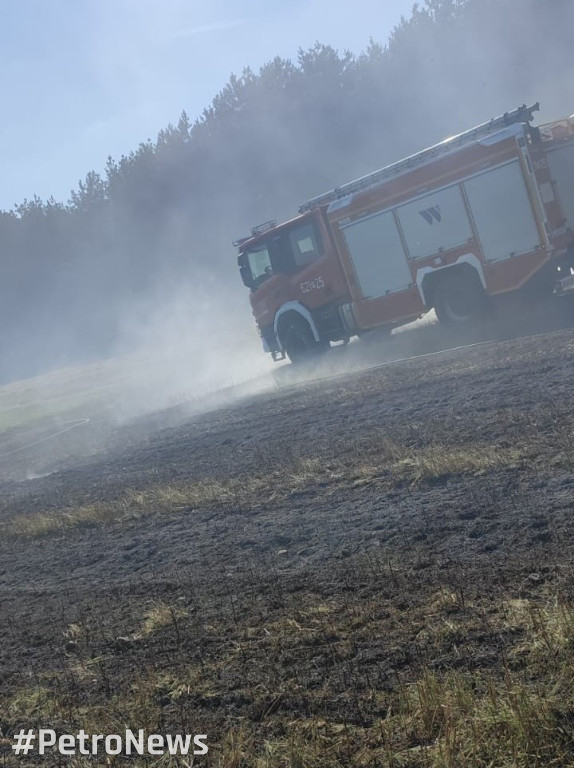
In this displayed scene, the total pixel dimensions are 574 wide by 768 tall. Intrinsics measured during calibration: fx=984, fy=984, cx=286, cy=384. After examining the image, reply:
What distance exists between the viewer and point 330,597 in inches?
214

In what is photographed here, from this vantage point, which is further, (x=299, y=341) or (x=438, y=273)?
(x=299, y=341)

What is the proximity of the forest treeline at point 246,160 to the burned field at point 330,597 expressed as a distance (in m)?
39.1

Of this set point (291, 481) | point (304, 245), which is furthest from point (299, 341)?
point (291, 481)

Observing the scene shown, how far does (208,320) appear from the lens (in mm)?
50406

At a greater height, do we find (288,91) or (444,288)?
(288,91)

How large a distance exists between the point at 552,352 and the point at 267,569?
7818 mm

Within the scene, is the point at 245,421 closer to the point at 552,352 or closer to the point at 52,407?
the point at 552,352

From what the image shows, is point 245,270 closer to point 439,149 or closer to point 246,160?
point 439,149

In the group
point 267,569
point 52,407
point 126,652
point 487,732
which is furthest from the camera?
point 52,407

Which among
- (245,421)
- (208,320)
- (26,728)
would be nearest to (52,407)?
(208,320)

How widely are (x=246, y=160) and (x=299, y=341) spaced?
38.8m

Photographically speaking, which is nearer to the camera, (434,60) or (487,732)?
(487,732)

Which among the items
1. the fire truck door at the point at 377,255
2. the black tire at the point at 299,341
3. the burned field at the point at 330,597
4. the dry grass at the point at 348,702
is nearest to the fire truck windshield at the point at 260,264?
the black tire at the point at 299,341

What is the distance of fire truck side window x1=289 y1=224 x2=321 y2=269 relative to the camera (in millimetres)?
20312
